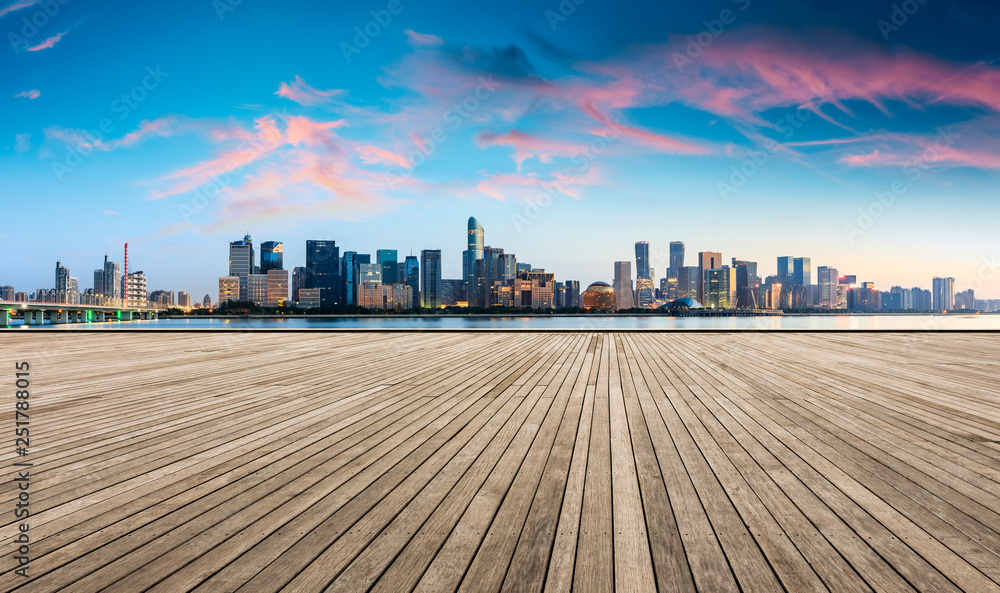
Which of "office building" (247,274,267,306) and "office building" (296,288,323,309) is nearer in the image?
"office building" (296,288,323,309)

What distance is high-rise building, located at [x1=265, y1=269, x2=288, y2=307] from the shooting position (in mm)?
175125

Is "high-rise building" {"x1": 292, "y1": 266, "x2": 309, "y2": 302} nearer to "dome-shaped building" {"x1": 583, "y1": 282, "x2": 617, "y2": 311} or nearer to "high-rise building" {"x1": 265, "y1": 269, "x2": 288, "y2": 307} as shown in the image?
"high-rise building" {"x1": 265, "y1": 269, "x2": 288, "y2": 307}

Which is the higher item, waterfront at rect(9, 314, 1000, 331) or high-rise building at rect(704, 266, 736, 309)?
high-rise building at rect(704, 266, 736, 309)

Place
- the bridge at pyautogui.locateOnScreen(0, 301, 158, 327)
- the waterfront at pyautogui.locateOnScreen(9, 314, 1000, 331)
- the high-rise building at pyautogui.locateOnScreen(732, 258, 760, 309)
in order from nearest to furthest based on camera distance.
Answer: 1. the waterfront at pyautogui.locateOnScreen(9, 314, 1000, 331)
2. the bridge at pyautogui.locateOnScreen(0, 301, 158, 327)
3. the high-rise building at pyautogui.locateOnScreen(732, 258, 760, 309)

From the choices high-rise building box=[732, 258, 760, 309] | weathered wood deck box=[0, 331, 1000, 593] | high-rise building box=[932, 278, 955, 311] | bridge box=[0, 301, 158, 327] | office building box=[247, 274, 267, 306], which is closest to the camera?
weathered wood deck box=[0, 331, 1000, 593]

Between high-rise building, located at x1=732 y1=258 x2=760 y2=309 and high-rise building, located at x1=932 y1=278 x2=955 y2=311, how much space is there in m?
48.6

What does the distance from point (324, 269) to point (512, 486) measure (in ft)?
626

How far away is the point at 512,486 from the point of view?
7.93ft

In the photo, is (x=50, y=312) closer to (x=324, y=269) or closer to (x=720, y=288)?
(x=324, y=269)

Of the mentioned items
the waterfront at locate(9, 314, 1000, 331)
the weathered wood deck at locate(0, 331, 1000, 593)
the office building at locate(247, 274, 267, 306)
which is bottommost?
the waterfront at locate(9, 314, 1000, 331)

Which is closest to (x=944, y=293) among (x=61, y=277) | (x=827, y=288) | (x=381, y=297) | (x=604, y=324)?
(x=827, y=288)

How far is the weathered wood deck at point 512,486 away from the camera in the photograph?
162cm

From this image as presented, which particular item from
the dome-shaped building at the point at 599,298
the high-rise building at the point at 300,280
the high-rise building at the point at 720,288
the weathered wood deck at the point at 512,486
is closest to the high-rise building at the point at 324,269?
the high-rise building at the point at 300,280

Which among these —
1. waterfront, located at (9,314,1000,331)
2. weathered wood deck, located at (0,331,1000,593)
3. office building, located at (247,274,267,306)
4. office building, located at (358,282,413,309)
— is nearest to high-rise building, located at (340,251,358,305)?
office building, located at (358,282,413,309)
